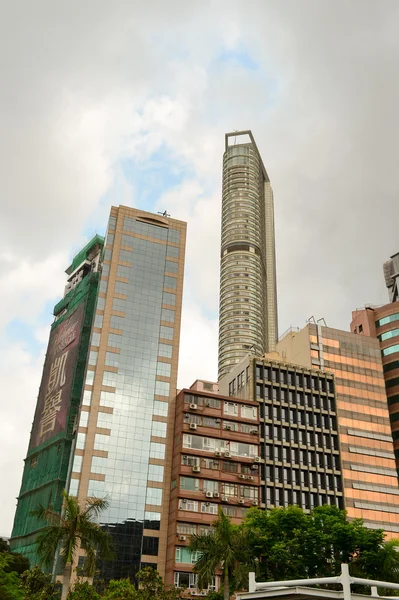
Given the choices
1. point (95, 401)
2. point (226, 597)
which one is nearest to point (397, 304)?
point (95, 401)

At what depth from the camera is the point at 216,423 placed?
91.7 m

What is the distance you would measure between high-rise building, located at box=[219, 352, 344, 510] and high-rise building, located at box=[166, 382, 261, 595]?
11.6 ft

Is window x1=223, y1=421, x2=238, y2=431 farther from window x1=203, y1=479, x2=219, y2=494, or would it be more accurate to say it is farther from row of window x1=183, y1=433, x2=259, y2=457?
window x1=203, y1=479, x2=219, y2=494

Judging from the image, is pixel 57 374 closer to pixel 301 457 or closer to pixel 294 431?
pixel 294 431

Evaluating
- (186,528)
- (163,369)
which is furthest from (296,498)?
(163,369)

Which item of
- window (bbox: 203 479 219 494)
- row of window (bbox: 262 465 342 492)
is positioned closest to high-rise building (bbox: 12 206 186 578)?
window (bbox: 203 479 219 494)

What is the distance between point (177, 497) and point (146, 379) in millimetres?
19049

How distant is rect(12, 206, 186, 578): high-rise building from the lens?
8544cm

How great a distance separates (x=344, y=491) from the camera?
317 feet

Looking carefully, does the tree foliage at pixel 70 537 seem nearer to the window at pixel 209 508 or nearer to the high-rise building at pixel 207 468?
the high-rise building at pixel 207 468

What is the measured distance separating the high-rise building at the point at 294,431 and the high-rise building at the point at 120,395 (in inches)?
546

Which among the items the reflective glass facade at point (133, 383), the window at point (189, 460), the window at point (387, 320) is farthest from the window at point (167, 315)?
the window at point (387, 320)

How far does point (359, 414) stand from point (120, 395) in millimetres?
41325

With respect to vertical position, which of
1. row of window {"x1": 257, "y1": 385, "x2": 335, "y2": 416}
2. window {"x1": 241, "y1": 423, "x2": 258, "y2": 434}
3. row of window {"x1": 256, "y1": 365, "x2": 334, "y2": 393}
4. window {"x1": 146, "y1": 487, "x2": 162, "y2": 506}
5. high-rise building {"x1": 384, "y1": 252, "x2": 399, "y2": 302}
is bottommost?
window {"x1": 146, "y1": 487, "x2": 162, "y2": 506}
